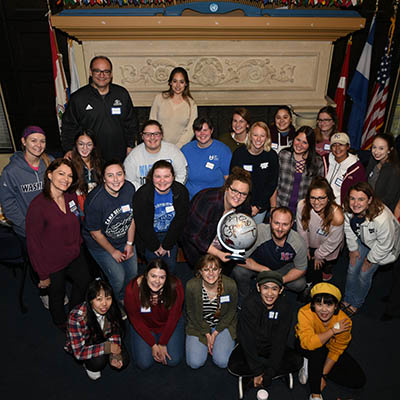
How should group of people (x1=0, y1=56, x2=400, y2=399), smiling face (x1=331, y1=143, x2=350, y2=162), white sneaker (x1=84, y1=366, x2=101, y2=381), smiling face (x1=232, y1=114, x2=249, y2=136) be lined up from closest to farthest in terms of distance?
group of people (x1=0, y1=56, x2=400, y2=399), white sneaker (x1=84, y1=366, x2=101, y2=381), smiling face (x1=331, y1=143, x2=350, y2=162), smiling face (x1=232, y1=114, x2=249, y2=136)

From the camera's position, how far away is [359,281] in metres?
3.29

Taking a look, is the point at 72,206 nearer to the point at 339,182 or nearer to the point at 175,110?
the point at 175,110

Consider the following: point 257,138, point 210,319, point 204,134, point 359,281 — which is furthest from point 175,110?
point 359,281

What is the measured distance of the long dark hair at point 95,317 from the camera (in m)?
2.58

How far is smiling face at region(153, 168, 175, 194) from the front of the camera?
2.85 meters

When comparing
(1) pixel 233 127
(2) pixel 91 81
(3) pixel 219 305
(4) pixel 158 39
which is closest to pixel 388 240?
(3) pixel 219 305

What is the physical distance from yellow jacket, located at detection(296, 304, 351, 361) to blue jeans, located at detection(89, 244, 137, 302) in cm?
148

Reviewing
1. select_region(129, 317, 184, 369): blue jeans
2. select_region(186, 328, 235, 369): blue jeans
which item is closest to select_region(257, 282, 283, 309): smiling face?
select_region(186, 328, 235, 369): blue jeans

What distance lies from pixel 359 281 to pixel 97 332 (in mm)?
2272

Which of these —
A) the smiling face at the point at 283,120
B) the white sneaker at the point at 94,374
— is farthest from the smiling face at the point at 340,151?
the white sneaker at the point at 94,374

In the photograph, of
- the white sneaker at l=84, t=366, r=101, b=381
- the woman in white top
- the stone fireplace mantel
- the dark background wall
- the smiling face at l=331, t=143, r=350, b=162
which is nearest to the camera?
the white sneaker at l=84, t=366, r=101, b=381

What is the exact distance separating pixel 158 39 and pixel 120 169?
2628 mm

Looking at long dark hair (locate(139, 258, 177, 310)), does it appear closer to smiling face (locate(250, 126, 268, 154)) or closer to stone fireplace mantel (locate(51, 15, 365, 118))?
smiling face (locate(250, 126, 268, 154))

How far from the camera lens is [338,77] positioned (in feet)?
18.0
